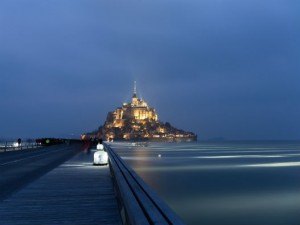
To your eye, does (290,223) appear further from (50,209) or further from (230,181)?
(230,181)

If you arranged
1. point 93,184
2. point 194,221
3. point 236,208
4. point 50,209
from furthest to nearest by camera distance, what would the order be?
point 236,208
point 194,221
point 93,184
point 50,209

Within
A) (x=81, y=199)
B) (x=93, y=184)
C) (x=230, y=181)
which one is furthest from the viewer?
(x=230, y=181)

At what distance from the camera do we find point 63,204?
12.8m

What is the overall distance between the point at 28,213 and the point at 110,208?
1.89 m

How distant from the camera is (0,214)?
11.3 metres

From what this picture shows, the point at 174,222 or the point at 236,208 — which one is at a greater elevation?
the point at 174,222

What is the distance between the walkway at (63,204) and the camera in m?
10.6

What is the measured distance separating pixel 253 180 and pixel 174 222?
3387 centimetres

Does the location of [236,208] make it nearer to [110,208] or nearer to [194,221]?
[194,221]

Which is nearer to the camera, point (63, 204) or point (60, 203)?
point (63, 204)

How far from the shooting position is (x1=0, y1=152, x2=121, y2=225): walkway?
1059 centimetres

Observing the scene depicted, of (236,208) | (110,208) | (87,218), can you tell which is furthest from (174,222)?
(236,208)

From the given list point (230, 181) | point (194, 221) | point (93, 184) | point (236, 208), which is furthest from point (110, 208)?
point (230, 181)

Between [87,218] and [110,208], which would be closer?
[87,218]
